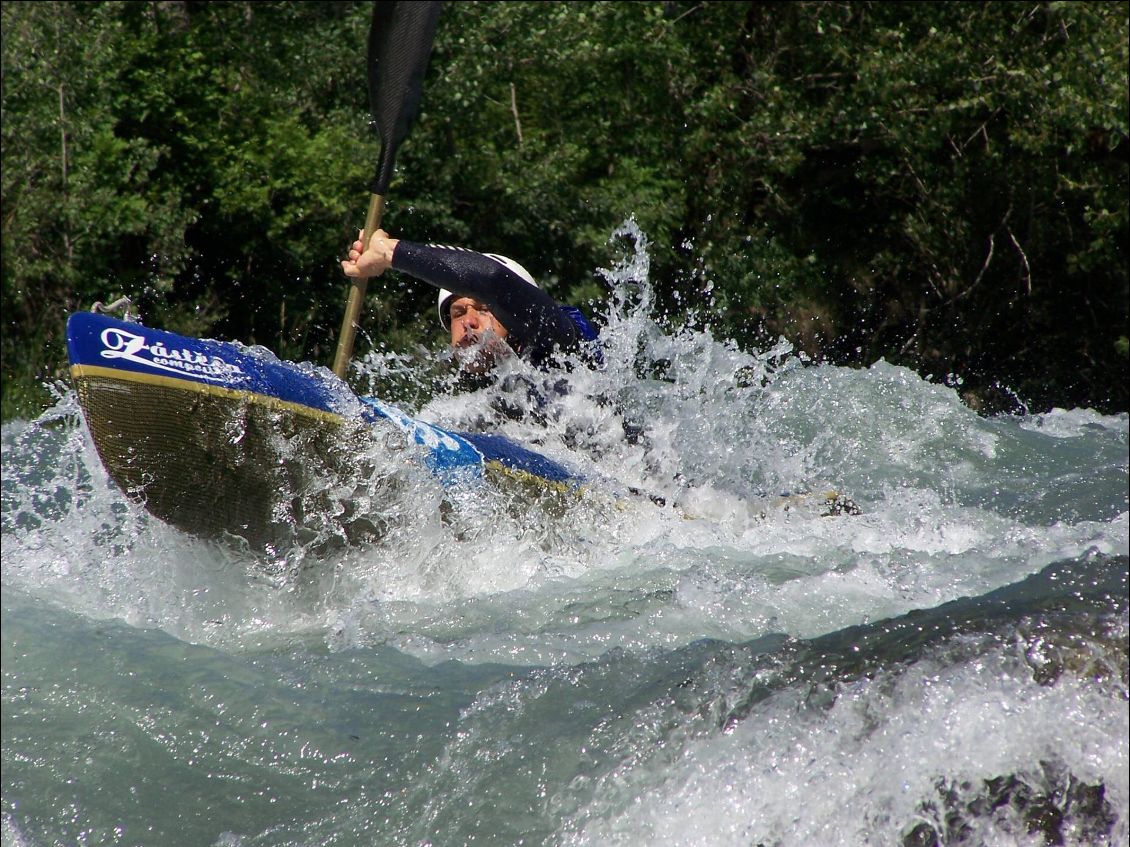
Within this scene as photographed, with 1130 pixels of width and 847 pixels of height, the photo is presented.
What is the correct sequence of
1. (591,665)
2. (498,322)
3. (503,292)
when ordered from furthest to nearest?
(498,322) < (503,292) < (591,665)

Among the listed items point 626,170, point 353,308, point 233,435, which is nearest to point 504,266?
point 353,308

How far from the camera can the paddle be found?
365 cm

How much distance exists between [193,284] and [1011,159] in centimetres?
571

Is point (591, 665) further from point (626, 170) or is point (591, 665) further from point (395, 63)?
point (626, 170)

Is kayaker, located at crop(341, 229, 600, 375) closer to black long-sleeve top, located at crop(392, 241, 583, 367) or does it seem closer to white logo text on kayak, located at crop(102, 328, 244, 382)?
black long-sleeve top, located at crop(392, 241, 583, 367)

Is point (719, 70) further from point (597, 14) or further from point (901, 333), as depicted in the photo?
point (901, 333)

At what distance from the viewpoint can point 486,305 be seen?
3.79m

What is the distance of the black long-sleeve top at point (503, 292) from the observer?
12.0 feet

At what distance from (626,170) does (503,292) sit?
217 inches

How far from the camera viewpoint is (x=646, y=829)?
2479 millimetres

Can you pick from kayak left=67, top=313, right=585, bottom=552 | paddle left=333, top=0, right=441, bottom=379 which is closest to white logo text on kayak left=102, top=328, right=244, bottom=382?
kayak left=67, top=313, right=585, bottom=552

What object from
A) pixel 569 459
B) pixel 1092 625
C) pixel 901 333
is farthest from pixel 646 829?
pixel 901 333

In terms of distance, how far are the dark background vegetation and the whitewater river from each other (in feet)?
12.1

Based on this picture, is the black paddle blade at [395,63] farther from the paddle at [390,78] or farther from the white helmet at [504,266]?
the white helmet at [504,266]
